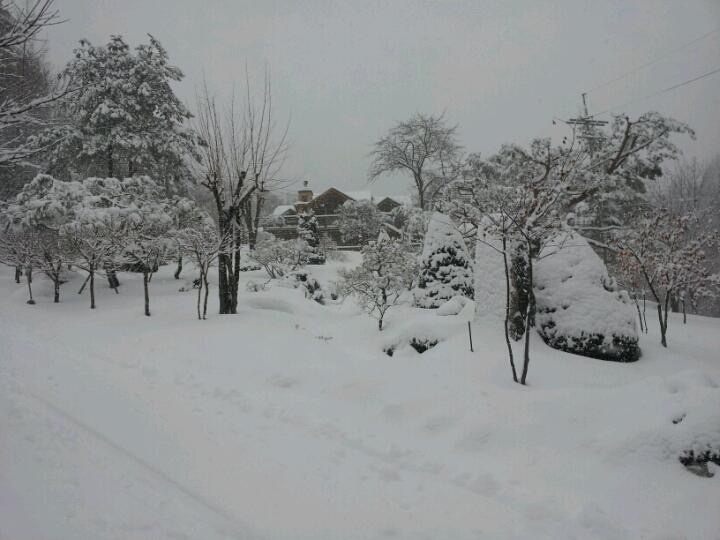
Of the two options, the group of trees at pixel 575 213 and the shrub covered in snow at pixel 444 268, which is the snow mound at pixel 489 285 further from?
the shrub covered in snow at pixel 444 268

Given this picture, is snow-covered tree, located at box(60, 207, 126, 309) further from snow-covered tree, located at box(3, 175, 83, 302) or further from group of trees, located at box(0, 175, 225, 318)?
snow-covered tree, located at box(3, 175, 83, 302)

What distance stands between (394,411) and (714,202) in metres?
29.4

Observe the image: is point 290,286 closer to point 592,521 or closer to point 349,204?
point 592,521

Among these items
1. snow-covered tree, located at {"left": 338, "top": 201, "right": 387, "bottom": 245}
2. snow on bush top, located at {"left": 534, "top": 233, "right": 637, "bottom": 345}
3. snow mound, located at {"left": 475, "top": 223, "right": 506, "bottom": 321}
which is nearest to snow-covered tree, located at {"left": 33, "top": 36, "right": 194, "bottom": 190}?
snow mound, located at {"left": 475, "top": 223, "right": 506, "bottom": 321}

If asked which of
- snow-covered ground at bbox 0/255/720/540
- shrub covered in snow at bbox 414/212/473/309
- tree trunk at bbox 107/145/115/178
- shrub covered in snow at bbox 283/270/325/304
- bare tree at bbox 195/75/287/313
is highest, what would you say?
tree trunk at bbox 107/145/115/178

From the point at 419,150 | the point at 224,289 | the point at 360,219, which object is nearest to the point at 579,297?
the point at 224,289

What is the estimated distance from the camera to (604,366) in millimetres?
6020

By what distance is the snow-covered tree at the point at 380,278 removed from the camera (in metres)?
10.3

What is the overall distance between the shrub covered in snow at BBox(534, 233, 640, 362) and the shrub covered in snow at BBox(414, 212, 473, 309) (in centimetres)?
301

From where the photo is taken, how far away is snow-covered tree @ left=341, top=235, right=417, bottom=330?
1031cm

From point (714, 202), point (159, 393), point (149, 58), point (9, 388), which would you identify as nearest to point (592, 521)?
point (159, 393)

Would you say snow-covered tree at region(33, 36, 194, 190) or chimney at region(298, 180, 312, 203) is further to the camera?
chimney at region(298, 180, 312, 203)

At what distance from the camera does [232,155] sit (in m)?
10.9

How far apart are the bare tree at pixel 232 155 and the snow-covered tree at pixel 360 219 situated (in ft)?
70.3
